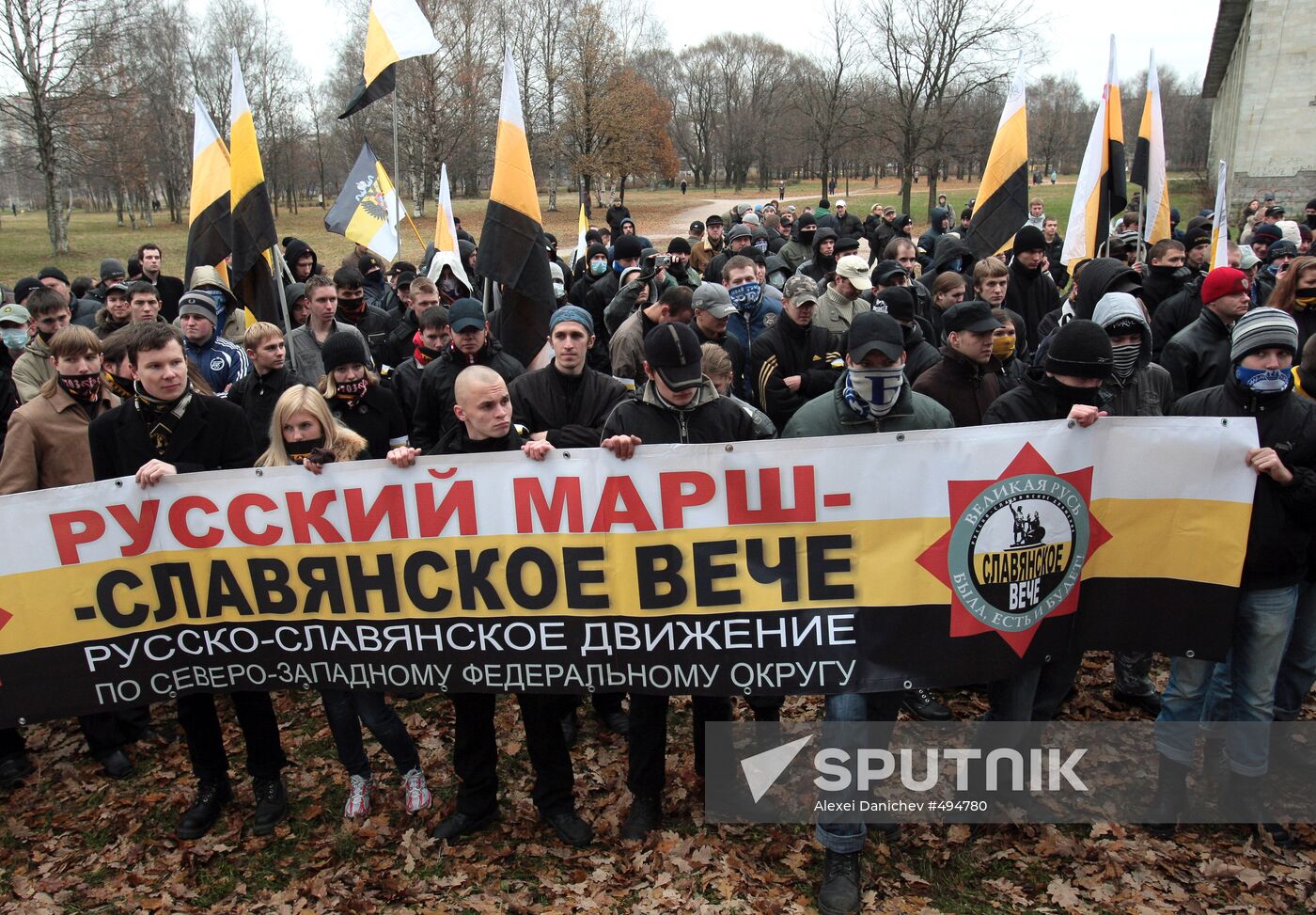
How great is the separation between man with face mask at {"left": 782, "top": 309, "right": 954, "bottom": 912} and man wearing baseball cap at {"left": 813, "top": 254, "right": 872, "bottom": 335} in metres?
3.09

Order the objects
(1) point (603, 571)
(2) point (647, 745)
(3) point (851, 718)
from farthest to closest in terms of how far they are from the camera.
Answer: (2) point (647, 745) → (1) point (603, 571) → (3) point (851, 718)

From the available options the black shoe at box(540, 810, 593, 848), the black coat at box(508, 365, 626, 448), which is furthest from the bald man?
the black coat at box(508, 365, 626, 448)

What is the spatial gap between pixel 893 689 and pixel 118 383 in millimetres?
4398

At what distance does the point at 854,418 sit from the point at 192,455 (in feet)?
10.6

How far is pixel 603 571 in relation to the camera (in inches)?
174

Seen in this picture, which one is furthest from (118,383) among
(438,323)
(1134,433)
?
(1134,433)

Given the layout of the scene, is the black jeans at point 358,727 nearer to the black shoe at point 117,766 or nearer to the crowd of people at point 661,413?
the crowd of people at point 661,413

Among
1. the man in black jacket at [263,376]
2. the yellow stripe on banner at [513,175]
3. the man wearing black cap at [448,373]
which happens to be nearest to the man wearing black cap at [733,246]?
the yellow stripe on banner at [513,175]

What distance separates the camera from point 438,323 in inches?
285

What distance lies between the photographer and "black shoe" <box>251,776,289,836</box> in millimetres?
4914

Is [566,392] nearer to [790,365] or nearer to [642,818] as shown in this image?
[790,365]

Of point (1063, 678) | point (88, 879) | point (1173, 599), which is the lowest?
point (88, 879)

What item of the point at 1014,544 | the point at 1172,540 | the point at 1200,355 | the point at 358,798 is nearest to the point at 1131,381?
the point at 1172,540

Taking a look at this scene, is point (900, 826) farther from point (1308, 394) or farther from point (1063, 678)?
point (1308, 394)
